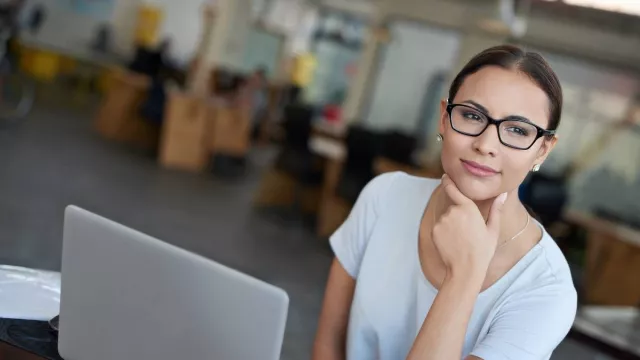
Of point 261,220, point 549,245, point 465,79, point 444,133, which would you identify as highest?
point 465,79

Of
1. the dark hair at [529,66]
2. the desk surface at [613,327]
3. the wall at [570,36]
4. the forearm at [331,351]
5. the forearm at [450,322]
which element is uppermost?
the wall at [570,36]

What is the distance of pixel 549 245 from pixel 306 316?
10.6 feet

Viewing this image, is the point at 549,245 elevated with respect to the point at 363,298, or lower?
elevated

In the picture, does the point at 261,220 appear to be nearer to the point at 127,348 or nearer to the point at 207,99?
the point at 207,99

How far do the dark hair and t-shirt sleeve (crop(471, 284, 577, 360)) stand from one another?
0.96 feet

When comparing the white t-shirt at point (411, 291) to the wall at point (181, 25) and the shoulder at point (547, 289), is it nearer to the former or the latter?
the shoulder at point (547, 289)

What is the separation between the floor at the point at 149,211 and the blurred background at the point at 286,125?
25 mm

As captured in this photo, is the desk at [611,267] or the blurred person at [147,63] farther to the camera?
the blurred person at [147,63]

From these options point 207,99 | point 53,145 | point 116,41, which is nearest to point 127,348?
point 53,145

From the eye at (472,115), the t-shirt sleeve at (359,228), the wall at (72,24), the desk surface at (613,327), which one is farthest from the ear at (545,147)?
the wall at (72,24)

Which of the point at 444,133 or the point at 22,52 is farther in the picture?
the point at 22,52

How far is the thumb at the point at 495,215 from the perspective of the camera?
1196 mm

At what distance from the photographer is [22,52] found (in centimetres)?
1280

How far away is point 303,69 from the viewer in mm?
13641
